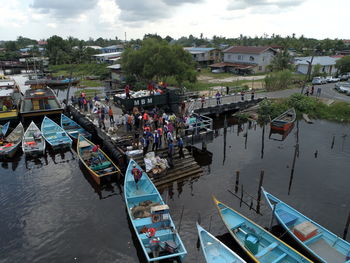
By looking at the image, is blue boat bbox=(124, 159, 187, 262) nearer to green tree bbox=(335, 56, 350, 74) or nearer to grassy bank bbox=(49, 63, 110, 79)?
grassy bank bbox=(49, 63, 110, 79)

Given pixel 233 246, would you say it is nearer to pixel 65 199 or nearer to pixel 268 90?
pixel 65 199

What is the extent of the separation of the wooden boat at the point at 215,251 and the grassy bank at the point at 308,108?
80.4 feet

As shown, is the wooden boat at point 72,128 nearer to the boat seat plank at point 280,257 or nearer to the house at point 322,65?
the boat seat plank at point 280,257

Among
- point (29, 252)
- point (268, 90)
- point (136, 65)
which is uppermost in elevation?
point (136, 65)

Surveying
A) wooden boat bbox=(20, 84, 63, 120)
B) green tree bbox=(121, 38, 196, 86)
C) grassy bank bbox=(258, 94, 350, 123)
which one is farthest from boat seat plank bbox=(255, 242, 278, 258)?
green tree bbox=(121, 38, 196, 86)

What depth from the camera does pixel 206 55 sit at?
260 ft

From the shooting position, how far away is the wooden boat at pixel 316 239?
12805 mm

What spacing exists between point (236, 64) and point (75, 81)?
4067cm

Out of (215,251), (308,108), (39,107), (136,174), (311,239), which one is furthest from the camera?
(308,108)

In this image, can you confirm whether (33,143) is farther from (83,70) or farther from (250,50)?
(83,70)

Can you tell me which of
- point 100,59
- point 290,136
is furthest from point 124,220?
point 100,59

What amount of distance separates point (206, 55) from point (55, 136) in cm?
6075

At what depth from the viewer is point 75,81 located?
212 feet

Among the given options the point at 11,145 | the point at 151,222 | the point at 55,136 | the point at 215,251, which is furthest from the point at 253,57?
the point at 215,251
